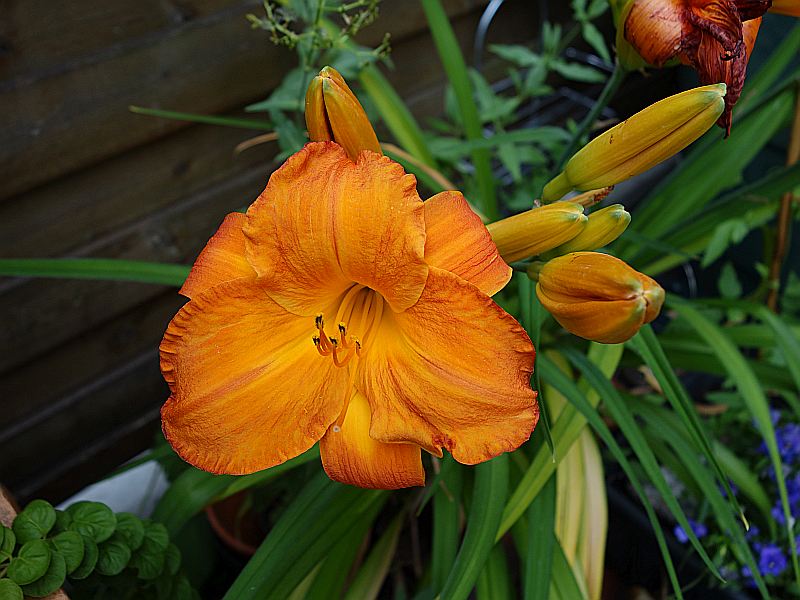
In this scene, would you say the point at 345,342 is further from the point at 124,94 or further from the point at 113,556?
the point at 124,94

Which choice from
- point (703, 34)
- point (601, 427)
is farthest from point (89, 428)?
point (703, 34)

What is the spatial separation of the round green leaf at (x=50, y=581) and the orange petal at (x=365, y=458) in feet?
0.76

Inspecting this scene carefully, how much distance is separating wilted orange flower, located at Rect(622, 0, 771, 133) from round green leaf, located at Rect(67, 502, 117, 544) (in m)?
0.67

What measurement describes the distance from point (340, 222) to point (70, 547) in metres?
0.37

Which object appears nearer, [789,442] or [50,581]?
[50,581]

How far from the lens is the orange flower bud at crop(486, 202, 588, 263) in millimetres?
592

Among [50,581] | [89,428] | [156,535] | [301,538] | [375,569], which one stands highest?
[50,581]

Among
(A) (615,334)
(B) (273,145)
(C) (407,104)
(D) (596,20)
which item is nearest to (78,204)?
(B) (273,145)

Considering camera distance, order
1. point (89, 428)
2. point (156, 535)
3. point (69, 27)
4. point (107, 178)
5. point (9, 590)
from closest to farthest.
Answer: point (9, 590), point (156, 535), point (69, 27), point (107, 178), point (89, 428)

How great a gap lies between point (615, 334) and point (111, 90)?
0.96m

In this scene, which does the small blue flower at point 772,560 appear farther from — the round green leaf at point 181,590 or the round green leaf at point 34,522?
the round green leaf at point 34,522

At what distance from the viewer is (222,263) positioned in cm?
59

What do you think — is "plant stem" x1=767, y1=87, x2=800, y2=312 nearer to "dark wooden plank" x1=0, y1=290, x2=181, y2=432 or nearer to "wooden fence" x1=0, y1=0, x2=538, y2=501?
"wooden fence" x1=0, y1=0, x2=538, y2=501

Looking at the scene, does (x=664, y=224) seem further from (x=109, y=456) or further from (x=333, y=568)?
(x=109, y=456)
